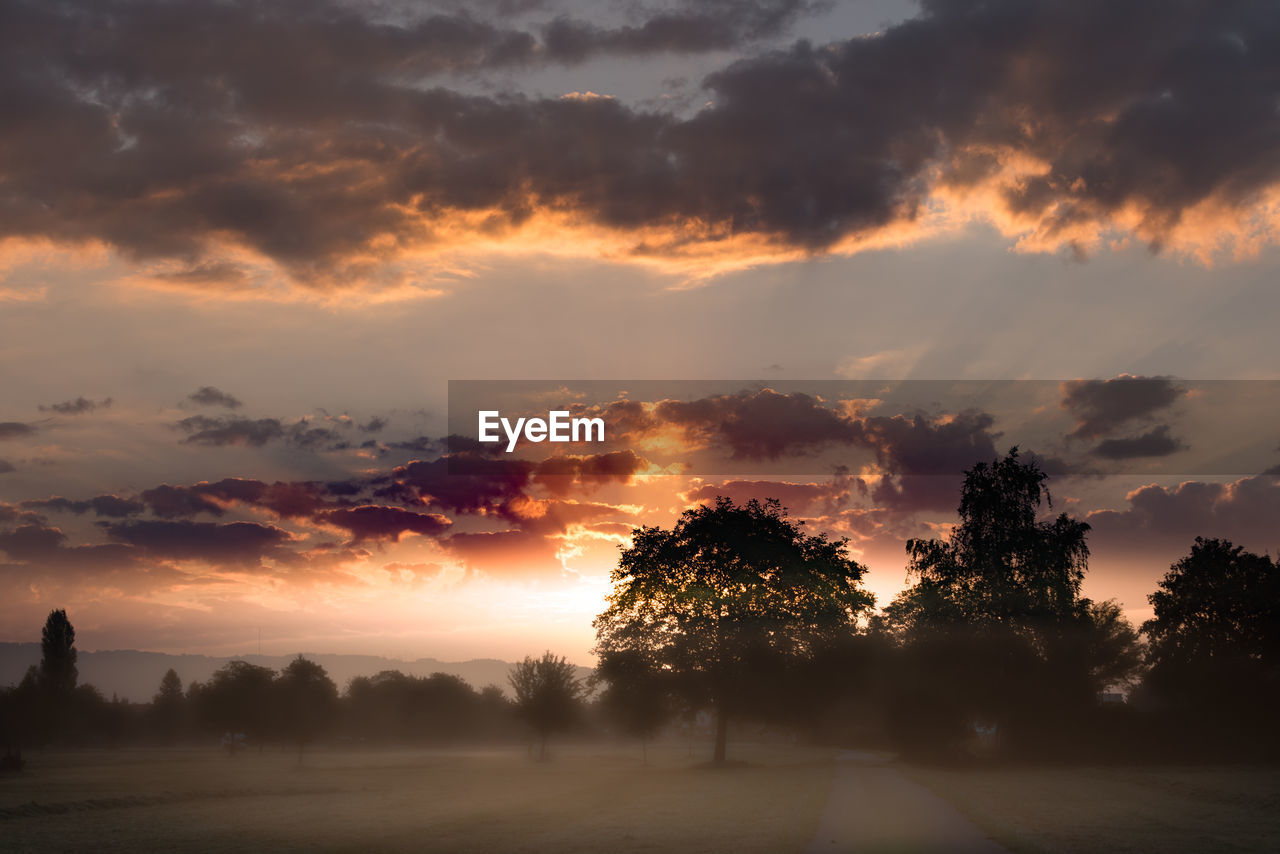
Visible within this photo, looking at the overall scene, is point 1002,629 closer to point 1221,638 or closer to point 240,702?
point 1221,638

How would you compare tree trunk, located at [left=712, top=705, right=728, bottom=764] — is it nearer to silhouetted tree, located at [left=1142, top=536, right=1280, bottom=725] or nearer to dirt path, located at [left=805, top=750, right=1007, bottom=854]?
dirt path, located at [left=805, top=750, right=1007, bottom=854]

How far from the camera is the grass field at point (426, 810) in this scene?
2823cm

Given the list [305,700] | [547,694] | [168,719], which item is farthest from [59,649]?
[547,694]

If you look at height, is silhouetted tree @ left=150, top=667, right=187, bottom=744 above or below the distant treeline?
below

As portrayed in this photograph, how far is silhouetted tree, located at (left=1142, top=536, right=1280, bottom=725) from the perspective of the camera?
63.5 m

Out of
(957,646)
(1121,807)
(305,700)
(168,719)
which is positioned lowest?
(168,719)

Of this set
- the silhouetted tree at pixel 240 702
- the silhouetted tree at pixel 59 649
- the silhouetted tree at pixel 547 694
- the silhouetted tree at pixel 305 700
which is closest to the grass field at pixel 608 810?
the silhouetted tree at pixel 547 694

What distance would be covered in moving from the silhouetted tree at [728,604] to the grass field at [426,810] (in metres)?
6.09

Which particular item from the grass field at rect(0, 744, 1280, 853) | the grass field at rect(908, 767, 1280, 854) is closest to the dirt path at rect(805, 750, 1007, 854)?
the grass field at rect(0, 744, 1280, 853)

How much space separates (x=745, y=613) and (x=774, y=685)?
201 inches

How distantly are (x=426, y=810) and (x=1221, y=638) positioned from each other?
60.6m

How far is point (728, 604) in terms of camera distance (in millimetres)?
64250

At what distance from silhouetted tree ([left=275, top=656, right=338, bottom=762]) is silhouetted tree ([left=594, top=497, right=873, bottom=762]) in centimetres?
5759

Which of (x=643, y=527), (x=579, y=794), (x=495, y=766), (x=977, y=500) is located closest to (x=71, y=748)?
(x=495, y=766)
